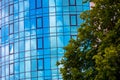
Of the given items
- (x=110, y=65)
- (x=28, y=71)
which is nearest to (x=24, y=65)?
(x=28, y=71)

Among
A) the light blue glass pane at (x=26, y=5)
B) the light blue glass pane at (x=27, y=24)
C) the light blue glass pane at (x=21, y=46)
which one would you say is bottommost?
the light blue glass pane at (x=21, y=46)

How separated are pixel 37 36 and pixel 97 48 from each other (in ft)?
109

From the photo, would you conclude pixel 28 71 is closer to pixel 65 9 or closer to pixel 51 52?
pixel 51 52

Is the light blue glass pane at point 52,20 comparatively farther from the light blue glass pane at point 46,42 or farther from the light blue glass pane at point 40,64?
the light blue glass pane at point 40,64

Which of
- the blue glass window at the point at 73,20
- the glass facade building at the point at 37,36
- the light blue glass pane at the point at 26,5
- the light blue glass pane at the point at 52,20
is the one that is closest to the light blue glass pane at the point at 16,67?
the glass facade building at the point at 37,36

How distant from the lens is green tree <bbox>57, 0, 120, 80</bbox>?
64.0ft

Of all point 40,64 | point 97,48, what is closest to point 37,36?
point 40,64

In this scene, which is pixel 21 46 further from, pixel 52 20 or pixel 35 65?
pixel 52 20

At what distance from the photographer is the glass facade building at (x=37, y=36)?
177 feet

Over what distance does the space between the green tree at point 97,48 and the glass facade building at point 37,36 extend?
98.8 ft

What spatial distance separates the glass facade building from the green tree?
30.1 meters

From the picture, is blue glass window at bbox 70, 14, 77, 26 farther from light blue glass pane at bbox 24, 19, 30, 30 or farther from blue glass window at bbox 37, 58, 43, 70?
blue glass window at bbox 37, 58, 43, 70

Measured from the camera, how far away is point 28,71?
178ft

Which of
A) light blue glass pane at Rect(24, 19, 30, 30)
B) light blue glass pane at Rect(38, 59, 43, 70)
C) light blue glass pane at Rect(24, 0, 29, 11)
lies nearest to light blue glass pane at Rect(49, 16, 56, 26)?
light blue glass pane at Rect(24, 19, 30, 30)
